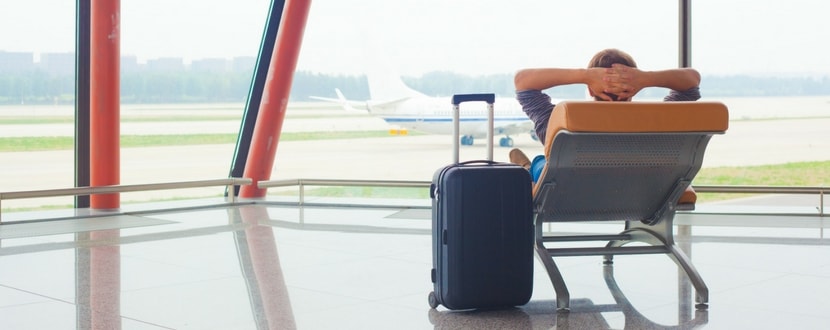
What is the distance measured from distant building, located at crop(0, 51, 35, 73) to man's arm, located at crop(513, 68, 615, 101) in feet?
16.6

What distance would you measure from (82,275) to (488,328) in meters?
2.04

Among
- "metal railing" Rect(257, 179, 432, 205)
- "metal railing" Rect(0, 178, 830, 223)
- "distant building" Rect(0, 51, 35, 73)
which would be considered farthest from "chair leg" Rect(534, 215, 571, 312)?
"distant building" Rect(0, 51, 35, 73)

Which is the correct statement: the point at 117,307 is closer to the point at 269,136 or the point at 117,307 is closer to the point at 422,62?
the point at 269,136

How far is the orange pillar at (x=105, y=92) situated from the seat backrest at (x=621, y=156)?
4.14 metres

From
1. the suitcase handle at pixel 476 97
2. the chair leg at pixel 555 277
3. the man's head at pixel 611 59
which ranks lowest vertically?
the chair leg at pixel 555 277

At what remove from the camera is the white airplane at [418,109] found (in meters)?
11.2

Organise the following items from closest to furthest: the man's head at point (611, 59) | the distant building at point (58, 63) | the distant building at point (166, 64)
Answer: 1. the man's head at point (611, 59)
2. the distant building at point (58, 63)
3. the distant building at point (166, 64)

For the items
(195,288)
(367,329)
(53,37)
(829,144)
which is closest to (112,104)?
(53,37)

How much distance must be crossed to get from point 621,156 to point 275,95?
4562 millimetres

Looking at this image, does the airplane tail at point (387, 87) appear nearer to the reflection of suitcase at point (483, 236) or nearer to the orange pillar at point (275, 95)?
the orange pillar at point (275, 95)

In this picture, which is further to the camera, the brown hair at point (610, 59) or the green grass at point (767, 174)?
the green grass at point (767, 174)

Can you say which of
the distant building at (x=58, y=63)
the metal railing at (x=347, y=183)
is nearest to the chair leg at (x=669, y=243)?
the metal railing at (x=347, y=183)

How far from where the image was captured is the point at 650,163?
342cm

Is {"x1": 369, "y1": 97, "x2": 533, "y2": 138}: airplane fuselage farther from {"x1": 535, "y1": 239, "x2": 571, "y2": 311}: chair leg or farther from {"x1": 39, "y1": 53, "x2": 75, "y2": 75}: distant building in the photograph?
{"x1": 535, "y1": 239, "x2": 571, "y2": 311}: chair leg
